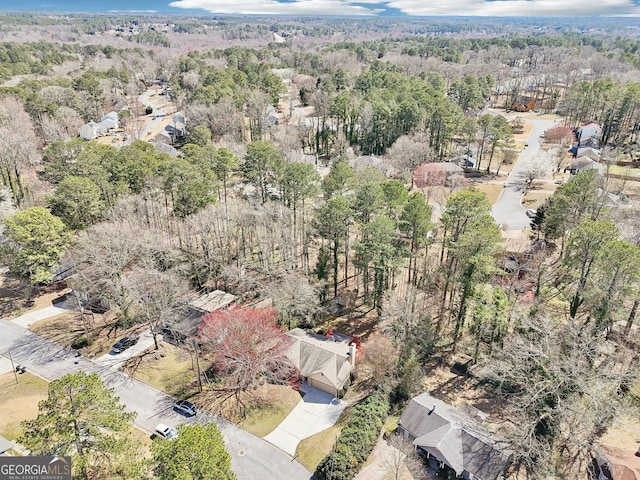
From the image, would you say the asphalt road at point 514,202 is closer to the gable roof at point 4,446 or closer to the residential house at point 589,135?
the residential house at point 589,135

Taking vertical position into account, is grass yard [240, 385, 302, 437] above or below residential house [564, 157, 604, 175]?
below

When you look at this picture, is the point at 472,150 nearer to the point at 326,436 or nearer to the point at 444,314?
the point at 444,314

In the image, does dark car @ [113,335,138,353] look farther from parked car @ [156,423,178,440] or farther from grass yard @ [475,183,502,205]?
grass yard @ [475,183,502,205]

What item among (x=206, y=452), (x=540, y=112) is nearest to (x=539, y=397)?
(x=206, y=452)

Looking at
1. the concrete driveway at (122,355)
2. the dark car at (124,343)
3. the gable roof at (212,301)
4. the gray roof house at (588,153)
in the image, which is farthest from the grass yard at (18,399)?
the gray roof house at (588,153)

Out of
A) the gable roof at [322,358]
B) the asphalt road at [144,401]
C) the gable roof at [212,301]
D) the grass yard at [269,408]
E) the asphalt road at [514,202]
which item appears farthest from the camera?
the asphalt road at [514,202]

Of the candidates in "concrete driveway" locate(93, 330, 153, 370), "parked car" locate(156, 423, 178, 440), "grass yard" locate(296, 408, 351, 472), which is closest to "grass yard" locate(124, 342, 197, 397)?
"concrete driveway" locate(93, 330, 153, 370)

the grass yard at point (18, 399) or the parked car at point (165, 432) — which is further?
the grass yard at point (18, 399)

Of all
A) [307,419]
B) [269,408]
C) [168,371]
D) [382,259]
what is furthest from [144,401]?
[382,259]
